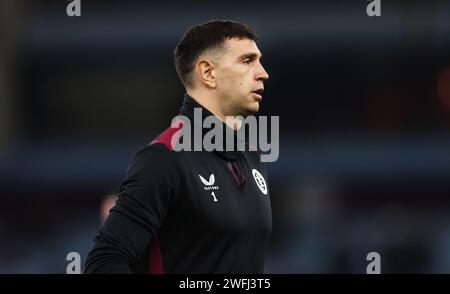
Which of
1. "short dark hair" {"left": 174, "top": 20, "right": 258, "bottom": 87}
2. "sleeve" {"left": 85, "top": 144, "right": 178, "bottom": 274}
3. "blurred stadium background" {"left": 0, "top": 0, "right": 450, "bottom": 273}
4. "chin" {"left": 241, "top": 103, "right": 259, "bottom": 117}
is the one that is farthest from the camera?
"blurred stadium background" {"left": 0, "top": 0, "right": 450, "bottom": 273}

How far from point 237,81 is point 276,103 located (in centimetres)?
1893

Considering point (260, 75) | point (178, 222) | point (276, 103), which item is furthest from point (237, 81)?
point (276, 103)

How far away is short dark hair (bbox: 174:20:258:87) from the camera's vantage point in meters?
5.60

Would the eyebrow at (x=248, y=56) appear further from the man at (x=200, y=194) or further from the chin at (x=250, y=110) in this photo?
the chin at (x=250, y=110)

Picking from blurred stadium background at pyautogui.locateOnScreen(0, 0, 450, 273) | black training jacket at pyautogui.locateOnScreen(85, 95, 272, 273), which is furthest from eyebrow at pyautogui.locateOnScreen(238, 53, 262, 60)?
blurred stadium background at pyautogui.locateOnScreen(0, 0, 450, 273)

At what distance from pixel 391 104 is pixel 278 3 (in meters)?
3.69

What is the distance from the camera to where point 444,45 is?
79.7 feet

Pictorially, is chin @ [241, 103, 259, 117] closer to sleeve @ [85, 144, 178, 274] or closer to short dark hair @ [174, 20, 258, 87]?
short dark hair @ [174, 20, 258, 87]

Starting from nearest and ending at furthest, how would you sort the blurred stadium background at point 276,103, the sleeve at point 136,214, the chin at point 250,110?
the sleeve at point 136,214
the chin at point 250,110
the blurred stadium background at point 276,103

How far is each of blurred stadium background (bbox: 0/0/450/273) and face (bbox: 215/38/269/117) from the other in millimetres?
16522

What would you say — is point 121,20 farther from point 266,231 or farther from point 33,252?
point 266,231

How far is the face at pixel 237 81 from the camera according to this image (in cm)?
550

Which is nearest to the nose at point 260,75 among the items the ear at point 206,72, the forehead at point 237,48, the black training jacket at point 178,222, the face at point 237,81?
the face at point 237,81
